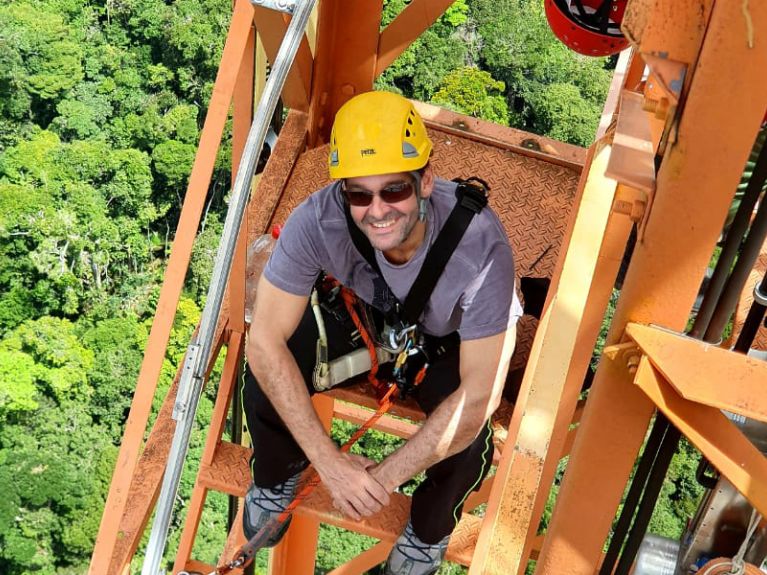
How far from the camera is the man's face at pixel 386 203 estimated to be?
300 centimetres

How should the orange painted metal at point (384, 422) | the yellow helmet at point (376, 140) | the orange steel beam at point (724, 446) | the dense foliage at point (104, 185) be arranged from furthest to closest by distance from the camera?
the dense foliage at point (104, 185), the orange painted metal at point (384, 422), the yellow helmet at point (376, 140), the orange steel beam at point (724, 446)

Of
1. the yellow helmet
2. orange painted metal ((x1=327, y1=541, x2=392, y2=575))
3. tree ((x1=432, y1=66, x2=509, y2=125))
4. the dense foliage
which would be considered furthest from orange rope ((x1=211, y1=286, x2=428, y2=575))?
tree ((x1=432, y1=66, x2=509, y2=125))

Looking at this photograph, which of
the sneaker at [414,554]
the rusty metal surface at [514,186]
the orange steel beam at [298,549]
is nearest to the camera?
the sneaker at [414,554]

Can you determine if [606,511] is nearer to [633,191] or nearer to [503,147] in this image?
[633,191]

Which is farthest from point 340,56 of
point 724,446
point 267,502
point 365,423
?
point 724,446

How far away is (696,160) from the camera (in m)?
1.89

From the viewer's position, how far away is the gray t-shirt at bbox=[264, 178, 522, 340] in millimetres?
3121

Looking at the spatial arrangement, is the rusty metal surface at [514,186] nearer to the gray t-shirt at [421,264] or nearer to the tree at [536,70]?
the gray t-shirt at [421,264]

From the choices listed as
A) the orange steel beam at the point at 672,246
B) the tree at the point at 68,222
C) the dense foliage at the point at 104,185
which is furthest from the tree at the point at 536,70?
the orange steel beam at the point at 672,246

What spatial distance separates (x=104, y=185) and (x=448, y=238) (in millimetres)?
36130

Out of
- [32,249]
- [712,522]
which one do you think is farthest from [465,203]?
[32,249]

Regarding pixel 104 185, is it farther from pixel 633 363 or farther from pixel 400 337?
pixel 633 363

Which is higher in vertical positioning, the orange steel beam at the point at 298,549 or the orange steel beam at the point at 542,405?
the orange steel beam at the point at 542,405

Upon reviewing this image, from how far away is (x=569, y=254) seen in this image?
10.1ft
